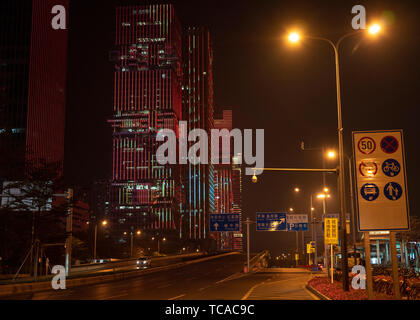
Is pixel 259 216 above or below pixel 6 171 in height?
below

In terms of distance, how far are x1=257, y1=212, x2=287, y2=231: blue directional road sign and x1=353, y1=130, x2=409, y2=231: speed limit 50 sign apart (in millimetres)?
37234

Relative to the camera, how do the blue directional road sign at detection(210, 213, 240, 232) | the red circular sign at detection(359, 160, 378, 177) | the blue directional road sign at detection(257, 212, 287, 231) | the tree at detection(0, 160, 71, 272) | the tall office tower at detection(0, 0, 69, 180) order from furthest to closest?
the tall office tower at detection(0, 0, 69, 180) → the blue directional road sign at detection(210, 213, 240, 232) → the blue directional road sign at detection(257, 212, 287, 231) → the tree at detection(0, 160, 71, 272) → the red circular sign at detection(359, 160, 378, 177)

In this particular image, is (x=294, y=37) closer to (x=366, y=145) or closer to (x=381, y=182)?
(x=366, y=145)

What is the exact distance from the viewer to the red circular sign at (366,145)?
620 inches

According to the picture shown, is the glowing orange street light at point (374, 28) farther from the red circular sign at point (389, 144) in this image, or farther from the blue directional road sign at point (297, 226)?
the blue directional road sign at point (297, 226)

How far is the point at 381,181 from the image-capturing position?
50.4 ft

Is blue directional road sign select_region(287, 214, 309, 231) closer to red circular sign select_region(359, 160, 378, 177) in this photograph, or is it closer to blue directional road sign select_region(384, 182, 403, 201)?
red circular sign select_region(359, 160, 378, 177)

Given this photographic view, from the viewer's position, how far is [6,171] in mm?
40156

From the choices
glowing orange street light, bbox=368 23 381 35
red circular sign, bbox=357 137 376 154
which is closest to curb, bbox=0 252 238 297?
red circular sign, bbox=357 137 376 154

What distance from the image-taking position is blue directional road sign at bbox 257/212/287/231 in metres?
52.5

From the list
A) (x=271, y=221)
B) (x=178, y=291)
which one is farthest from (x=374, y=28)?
(x=271, y=221)
